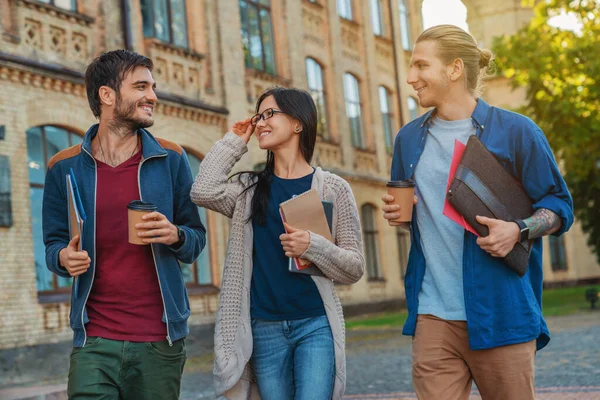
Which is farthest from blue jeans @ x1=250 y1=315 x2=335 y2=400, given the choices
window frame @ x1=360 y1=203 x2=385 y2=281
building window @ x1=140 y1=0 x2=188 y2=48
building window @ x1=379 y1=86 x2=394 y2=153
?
building window @ x1=379 y1=86 x2=394 y2=153

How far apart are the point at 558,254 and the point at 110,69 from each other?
142ft

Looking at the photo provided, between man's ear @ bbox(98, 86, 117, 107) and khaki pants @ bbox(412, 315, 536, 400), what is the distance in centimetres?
170

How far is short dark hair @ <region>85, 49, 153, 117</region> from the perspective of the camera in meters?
4.45

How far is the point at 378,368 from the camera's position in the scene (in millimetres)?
12516

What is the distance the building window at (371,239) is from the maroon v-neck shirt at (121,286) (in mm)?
23544

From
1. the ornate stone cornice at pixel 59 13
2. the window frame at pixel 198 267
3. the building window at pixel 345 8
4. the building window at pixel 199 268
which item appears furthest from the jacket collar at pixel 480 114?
the building window at pixel 345 8

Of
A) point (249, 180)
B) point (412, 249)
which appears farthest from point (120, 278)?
point (412, 249)

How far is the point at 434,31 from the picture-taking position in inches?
165

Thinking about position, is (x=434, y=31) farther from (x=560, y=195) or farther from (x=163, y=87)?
(x=163, y=87)

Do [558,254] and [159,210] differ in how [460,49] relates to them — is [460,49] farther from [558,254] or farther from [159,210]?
[558,254]

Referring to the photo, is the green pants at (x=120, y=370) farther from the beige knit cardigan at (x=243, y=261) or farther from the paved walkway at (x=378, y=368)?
the paved walkway at (x=378, y=368)

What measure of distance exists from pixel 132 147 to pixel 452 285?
1.58m

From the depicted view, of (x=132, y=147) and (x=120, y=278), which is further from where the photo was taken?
(x=132, y=147)

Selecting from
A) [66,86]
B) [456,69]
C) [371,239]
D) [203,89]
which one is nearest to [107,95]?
[456,69]
